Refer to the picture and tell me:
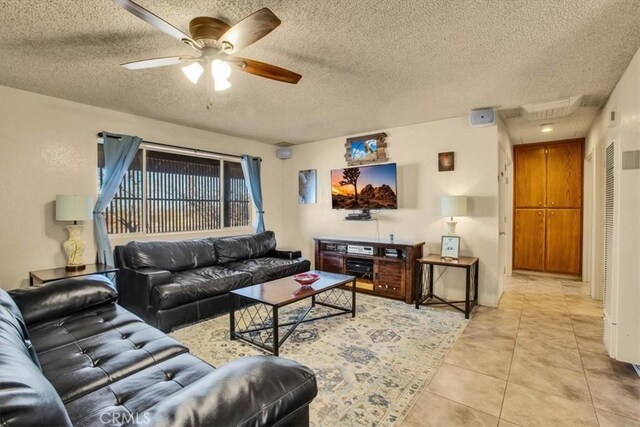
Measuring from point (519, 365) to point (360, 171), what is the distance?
3.14 metres

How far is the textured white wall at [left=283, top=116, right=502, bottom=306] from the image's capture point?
395cm

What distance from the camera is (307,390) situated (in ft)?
3.71

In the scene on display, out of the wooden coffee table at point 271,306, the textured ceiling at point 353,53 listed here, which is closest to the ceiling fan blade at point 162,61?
the textured ceiling at point 353,53

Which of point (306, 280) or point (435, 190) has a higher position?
point (435, 190)

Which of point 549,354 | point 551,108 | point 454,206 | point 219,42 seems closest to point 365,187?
point 454,206

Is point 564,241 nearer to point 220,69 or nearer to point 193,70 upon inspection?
point 220,69

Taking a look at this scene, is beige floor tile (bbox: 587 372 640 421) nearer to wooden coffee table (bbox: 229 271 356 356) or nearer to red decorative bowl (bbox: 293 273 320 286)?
wooden coffee table (bbox: 229 271 356 356)

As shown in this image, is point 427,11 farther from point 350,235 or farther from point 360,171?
point 350,235

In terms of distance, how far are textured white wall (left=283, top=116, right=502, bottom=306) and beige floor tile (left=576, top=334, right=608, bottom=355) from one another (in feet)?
3.38

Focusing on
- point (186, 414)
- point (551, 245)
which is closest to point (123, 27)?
point (186, 414)

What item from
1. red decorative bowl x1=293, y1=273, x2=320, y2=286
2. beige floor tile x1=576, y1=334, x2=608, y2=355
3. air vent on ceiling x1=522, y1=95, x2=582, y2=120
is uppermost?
air vent on ceiling x1=522, y1=95, x2=582, y2=120

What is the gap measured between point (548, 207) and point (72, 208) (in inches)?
282

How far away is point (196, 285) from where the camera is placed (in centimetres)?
324

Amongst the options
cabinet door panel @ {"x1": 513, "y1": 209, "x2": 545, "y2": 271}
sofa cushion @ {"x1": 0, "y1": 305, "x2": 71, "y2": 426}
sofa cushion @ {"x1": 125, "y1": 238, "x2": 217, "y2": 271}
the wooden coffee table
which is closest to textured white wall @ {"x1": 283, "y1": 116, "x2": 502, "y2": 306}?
the wooden coffee table
